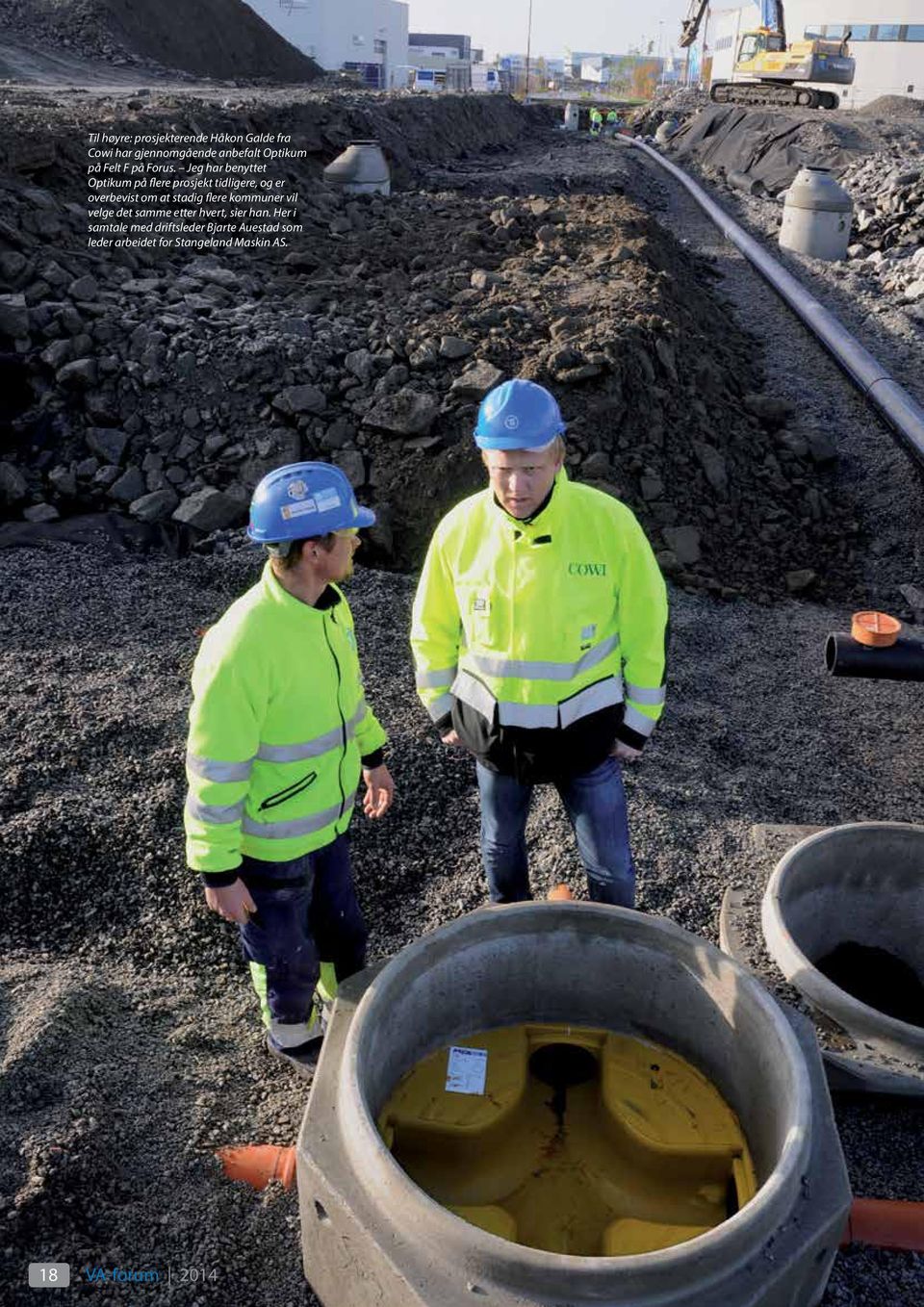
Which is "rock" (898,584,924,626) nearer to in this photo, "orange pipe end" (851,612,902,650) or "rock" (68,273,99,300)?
"orange pipe end" (851,612,902,650)

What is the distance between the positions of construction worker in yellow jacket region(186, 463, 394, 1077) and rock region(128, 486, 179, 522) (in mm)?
4336

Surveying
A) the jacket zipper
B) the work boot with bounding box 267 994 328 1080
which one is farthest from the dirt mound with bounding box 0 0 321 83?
the work boot with bounding box 267 994 328 1080

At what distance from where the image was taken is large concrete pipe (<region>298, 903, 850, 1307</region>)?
72.8 inches

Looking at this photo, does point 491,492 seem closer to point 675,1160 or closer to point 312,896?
point 312,896

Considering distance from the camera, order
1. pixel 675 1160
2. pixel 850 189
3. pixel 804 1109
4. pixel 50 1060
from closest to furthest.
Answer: pixel 804 1109, pixel 675 1160, pixel 50 1060, pixel 850 189

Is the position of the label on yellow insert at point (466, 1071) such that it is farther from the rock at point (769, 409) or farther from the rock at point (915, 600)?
the rock at point (769, 409)

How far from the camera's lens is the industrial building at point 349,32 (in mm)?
53656

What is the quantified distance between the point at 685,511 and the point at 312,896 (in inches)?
191

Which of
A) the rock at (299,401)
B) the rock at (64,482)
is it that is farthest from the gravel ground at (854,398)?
the rock at (64,482)

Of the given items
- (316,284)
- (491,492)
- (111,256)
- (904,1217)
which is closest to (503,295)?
(316,284)

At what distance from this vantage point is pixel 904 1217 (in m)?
2.54

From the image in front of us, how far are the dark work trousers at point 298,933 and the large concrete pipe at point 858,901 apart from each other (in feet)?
4.19

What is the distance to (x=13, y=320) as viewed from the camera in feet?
24.9

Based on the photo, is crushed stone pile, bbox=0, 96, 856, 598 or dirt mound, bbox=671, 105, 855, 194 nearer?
crushed stone pile, bbox=0, 96, 856, 598
